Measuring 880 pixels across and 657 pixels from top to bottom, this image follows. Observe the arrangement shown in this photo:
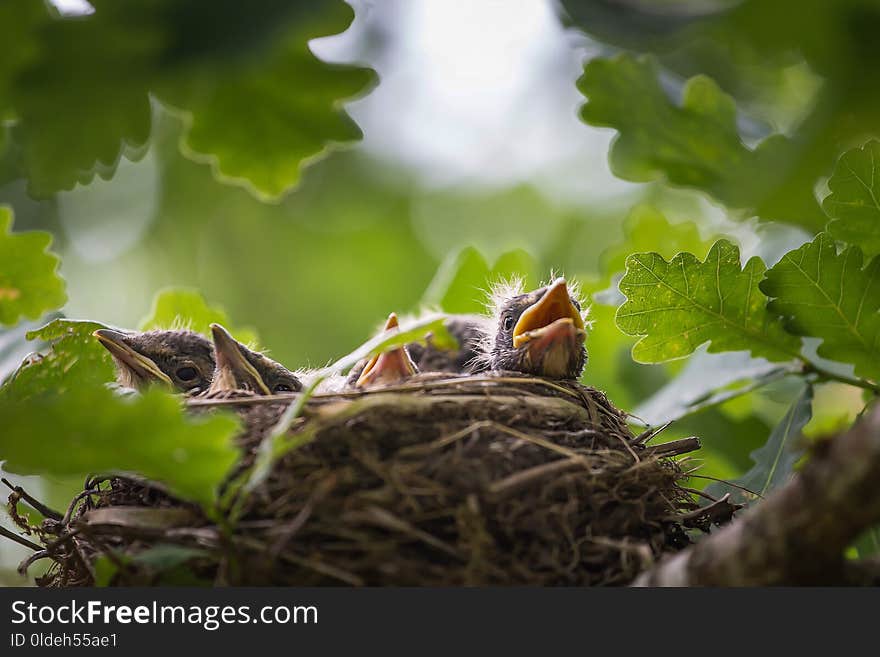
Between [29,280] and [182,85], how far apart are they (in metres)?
0.74

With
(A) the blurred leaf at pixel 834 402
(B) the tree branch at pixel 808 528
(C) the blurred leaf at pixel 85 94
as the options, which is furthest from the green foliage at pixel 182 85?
(A) the blurred leaf at pixel 834 402

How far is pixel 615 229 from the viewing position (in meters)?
6.30

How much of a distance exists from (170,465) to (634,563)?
74 cm

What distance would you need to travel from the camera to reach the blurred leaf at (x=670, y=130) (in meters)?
1.96

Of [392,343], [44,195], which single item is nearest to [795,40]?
[392,343]

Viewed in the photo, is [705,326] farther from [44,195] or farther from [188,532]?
[44,195]

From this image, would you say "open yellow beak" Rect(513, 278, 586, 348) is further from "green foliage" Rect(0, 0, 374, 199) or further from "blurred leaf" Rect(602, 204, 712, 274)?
"green foliage" Rect(0, 0, 374, 199)

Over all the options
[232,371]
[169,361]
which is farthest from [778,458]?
[169,361]

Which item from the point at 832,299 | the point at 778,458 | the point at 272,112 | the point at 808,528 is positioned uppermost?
the point at 272,112

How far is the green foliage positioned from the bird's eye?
2.22 feet

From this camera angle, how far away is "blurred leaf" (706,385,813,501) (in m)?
1.69

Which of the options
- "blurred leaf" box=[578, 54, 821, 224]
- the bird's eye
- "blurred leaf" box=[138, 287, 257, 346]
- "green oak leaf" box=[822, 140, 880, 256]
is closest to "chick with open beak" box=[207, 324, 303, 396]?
the bird's eye

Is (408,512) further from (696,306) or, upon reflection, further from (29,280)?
(29,280)

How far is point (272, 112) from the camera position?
5.26ft
